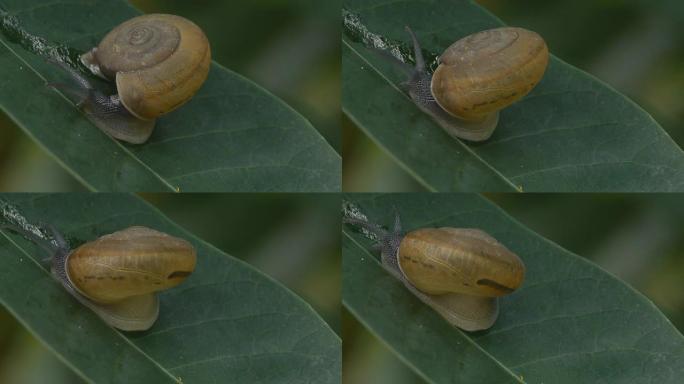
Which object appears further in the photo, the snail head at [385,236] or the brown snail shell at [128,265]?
the snail head at [385,236]

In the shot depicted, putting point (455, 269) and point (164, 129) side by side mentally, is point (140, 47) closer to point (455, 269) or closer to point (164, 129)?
point (164, 129)

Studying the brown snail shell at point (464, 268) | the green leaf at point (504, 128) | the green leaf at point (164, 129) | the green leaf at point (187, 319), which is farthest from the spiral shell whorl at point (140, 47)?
the brown snail shell at point (464, 268)

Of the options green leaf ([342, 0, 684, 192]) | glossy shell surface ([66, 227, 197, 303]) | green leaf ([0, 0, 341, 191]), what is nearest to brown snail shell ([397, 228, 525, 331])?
green leaf ([342, 0, 684, 192])

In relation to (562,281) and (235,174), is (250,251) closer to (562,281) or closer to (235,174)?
(235,174)

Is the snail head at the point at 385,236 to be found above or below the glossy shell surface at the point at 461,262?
below

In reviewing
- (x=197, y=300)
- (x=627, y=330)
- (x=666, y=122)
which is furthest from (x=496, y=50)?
(x=197, y=300)

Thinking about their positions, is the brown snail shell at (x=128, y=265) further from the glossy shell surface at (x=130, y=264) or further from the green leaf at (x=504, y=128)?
the green leaf at (x=504, y=128)
